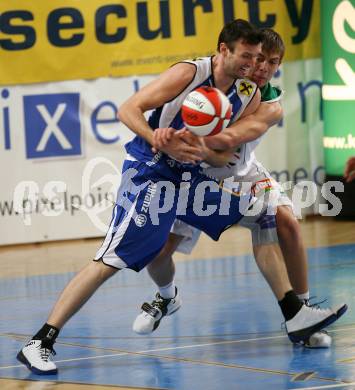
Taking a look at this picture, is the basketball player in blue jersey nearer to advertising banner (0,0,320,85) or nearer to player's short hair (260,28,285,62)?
player's short hair (260,28,285,62)

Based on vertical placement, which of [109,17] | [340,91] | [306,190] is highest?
[109,17]

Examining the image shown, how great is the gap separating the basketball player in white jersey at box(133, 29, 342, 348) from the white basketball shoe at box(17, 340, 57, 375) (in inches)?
38.4

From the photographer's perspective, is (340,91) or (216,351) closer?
(216,351)

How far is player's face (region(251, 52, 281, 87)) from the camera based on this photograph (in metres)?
6.54

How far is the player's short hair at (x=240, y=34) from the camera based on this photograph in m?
6.11

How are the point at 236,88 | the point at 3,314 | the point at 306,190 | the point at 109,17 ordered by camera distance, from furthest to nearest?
1. the point at 306,190
2. the point at 109,17
3. the point at 3,314
4. the point at 236,88

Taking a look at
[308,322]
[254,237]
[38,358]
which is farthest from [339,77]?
[38,358]

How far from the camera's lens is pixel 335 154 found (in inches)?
458

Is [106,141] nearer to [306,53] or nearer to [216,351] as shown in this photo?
[306,53]

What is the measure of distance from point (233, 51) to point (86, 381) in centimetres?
201

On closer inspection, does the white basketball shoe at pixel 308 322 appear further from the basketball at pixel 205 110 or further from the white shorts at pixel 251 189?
the basketball at pixel 205 110

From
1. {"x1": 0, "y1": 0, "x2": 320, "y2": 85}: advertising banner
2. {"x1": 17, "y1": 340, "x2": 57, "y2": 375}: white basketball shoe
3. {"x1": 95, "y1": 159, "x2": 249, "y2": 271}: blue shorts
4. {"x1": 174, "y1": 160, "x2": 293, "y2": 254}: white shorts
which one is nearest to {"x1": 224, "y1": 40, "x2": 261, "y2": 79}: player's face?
{"x1": 95, "y1": 159, "x2": 249, "y2": 271}: blue shorts

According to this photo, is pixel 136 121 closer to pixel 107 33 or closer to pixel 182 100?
pixel 182 100

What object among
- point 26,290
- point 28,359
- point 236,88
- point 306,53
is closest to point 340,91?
point 306,53
